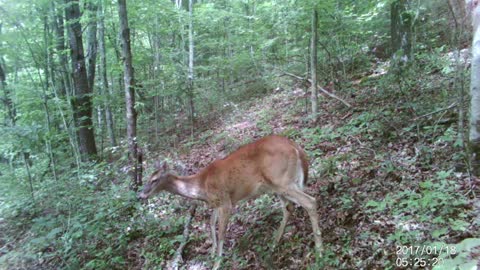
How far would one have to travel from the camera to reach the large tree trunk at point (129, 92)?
7285mm

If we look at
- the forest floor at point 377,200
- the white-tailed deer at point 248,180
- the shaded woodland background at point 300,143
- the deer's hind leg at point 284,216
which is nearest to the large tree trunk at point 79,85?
the shaded woodland background at point 300,143

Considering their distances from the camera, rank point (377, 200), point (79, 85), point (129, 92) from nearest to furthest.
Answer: point (377, 200), point (129, 92), point (79, 85)

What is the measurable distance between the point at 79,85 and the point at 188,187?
845cm

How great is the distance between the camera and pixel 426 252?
147 inches

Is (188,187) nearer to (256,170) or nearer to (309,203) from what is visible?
(256,170)

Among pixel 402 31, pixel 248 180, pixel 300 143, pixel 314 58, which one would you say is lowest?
pixel 300 143

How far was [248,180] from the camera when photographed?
16.6 ft

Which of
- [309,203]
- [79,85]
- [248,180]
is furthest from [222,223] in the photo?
[79,85]

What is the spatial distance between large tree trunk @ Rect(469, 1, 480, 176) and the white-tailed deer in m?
2.04

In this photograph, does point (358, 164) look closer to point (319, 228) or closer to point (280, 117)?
point (319, 228)

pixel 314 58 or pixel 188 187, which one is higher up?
pixel 314 58

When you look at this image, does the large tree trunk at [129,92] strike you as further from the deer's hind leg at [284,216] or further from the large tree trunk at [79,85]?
the large tree trunk at [79,85]

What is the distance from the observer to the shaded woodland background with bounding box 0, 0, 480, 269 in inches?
180

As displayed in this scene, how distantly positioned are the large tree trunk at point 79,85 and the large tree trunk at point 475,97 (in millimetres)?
10299
